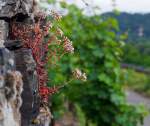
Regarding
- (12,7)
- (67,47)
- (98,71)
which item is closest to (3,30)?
(12,7)

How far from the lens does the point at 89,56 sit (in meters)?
10.8

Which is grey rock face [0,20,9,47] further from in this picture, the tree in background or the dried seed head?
the tree in background

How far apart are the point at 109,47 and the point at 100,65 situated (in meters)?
0.35

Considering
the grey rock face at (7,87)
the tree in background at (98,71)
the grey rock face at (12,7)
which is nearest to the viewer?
the grey rock face at (7,87)

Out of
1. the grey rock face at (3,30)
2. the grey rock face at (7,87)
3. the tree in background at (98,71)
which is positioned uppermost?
the grey rock face at (3,30)

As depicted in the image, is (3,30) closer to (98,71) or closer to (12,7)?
(12,7)

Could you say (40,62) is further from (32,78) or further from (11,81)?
(11,81)

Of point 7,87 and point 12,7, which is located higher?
point 12,7

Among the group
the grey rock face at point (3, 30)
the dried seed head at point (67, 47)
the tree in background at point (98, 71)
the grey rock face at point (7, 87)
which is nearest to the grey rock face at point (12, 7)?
the grey rock face at point (3, 30)

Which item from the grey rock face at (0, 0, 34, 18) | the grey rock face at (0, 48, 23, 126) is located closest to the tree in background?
the grey rock face at (0, 0, 34, 18)

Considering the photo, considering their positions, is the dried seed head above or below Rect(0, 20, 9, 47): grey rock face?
below

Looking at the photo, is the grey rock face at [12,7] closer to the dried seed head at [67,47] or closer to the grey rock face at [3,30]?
the grey rock face at [3,30]

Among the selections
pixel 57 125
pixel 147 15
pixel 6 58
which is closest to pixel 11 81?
pixel 6 58

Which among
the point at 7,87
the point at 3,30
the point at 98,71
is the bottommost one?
the point at 98,71
